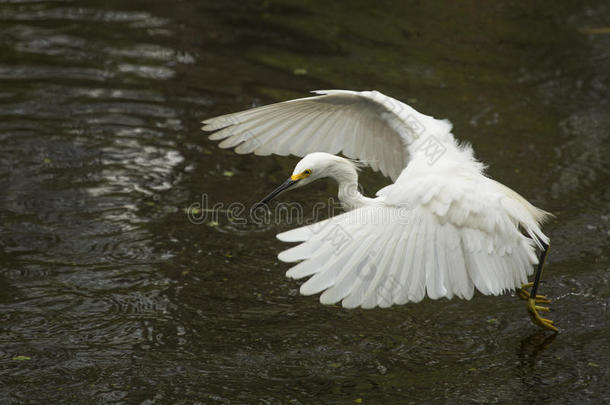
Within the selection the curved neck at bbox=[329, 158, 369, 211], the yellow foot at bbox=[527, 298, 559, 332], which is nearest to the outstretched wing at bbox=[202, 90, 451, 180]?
the curved neck at bbox=[329, 158, 369, 211]

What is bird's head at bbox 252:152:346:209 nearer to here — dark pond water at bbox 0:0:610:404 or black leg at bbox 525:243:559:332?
dark pond water at bbox 0:0:610:404

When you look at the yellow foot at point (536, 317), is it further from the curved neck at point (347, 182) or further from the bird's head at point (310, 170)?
the bird's head at point (310, 170)

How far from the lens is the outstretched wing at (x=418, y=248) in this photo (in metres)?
3.25

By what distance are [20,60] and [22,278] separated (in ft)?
13.3

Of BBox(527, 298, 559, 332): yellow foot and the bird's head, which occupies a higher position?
the bird's head

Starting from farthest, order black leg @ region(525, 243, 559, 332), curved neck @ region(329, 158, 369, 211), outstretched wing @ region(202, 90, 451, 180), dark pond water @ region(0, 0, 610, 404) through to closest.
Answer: outstretched wing @ region(202, 90, 451, 180)
black leg @ region(525, 243, 559, 332)
curved neck @ region(329, 158, 369, 211)
dark pond water @ region(0, 0, 610, 404)

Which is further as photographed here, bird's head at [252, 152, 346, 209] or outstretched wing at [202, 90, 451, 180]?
outstretched wing at [202, 90, 451, 180]

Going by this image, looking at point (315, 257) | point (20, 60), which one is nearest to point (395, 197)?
point (315, 257)

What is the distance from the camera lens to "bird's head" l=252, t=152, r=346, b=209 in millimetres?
4086

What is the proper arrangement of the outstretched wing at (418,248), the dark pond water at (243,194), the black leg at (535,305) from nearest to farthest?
1. the outstretched wing at (418,248)
2. the dark pond water at (243,194)
3. the black leg at (535,305)

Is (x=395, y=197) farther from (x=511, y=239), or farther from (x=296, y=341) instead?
(x=296, y=341)

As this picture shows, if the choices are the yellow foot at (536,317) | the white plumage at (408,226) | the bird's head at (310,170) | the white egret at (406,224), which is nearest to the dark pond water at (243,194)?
the yellow foot at (536,317)

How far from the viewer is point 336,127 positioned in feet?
15.8

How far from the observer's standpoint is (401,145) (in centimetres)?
477
